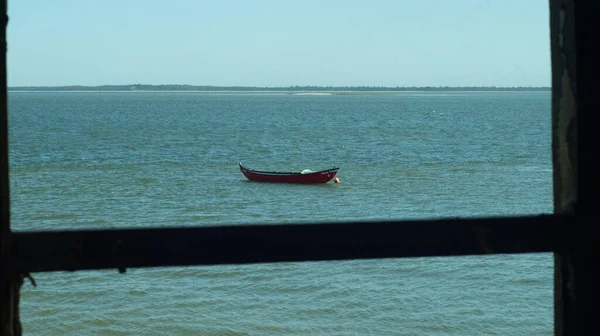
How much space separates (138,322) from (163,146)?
44854 mm

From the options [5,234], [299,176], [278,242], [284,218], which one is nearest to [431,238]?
[278,242]

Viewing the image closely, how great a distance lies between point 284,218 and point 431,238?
2366 centimetres

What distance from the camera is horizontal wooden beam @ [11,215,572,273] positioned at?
1769 mm

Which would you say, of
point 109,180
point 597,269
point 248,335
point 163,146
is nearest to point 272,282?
point 248,335

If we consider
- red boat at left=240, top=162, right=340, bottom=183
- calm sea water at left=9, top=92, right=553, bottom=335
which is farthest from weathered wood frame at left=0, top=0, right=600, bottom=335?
red boat at left=240, top=162, right=340, bottom=183

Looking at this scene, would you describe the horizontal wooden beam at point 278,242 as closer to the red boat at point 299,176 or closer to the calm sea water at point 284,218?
the calm sea water at point 284,218

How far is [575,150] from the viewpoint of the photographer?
Result: 75.0 inches

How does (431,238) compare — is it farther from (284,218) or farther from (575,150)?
(284,218)

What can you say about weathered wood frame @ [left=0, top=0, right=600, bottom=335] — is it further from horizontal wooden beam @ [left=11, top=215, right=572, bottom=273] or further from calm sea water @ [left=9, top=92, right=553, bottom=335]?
calm sea water @ [left=9, top=92, right=553, bottom=335]

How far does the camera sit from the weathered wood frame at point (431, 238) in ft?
5.81

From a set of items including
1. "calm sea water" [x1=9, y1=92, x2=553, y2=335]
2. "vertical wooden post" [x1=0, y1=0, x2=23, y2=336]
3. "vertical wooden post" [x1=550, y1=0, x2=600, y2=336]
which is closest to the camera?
"vertical wooden post" [x1=0, y1=0, x2=23, y2=336]

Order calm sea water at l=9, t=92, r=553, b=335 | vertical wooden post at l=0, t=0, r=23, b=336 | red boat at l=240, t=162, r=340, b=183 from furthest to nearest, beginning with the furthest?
1. red boat at l=240, t=162, r=340, b=183
2. calm sea water at l=9, t=92, r=553, b=335
3. vertical wooden post at l=0, t=0, r=23, b=336

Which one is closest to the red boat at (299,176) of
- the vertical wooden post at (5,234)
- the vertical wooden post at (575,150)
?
the vertical wooden post at (575,150)

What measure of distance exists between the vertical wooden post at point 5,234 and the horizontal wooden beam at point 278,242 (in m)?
0.02
